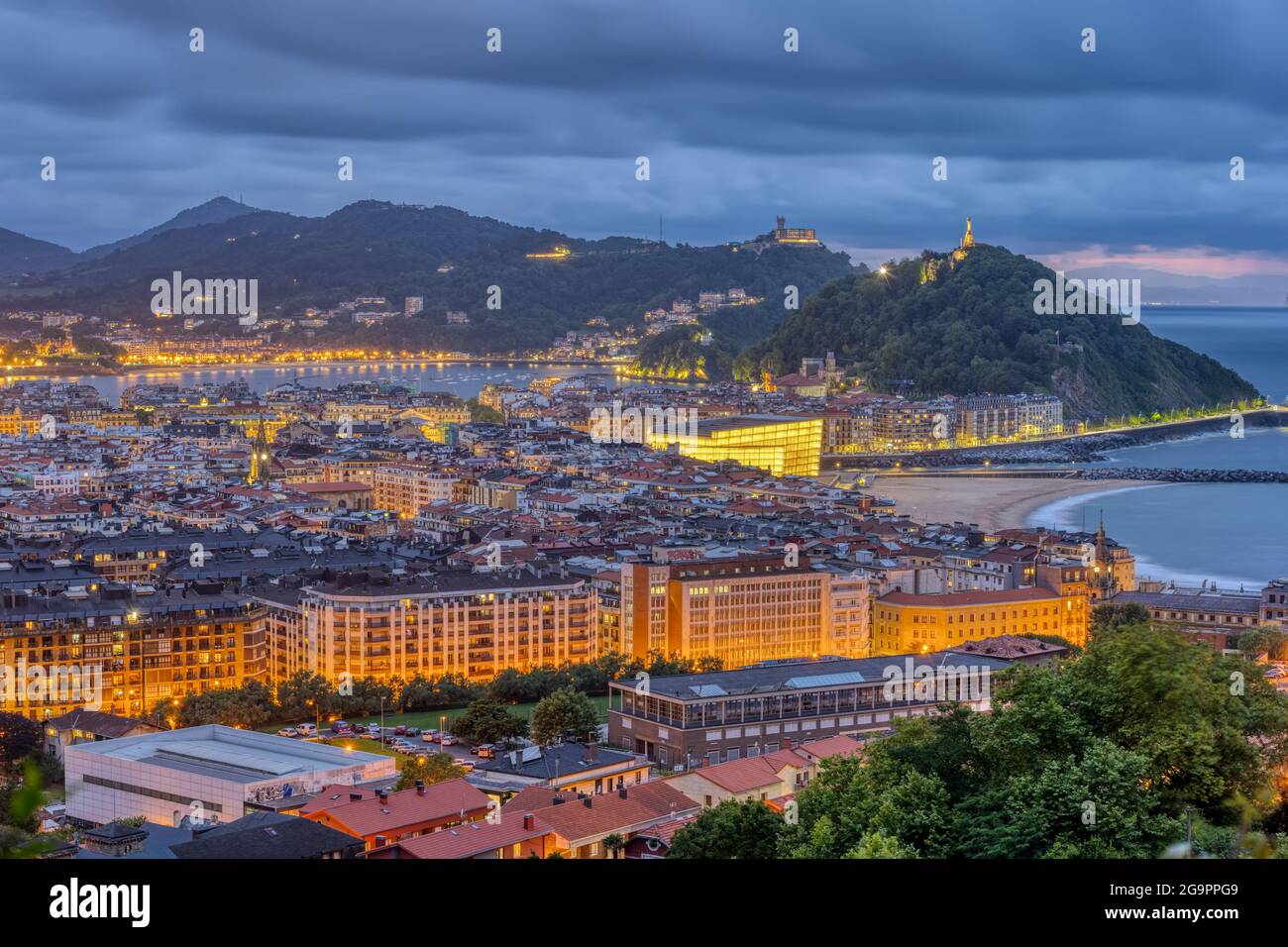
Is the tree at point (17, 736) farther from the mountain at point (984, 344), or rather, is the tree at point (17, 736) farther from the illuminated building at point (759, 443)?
the mountain at point (984, 344)

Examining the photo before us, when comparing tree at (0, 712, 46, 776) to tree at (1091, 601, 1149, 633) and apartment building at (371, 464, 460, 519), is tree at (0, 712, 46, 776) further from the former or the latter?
apartment building at (371, 464, 460, 519)

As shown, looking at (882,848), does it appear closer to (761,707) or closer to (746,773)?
(746,773)

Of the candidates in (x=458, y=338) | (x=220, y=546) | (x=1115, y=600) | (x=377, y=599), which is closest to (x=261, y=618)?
(x=377, y=599)

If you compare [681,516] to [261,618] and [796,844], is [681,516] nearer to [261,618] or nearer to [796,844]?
[261,618]

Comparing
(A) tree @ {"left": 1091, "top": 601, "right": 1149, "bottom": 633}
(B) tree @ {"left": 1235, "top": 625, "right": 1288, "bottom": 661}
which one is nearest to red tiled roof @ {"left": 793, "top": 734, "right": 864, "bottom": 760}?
(B) tree @ {"left": 1235, "top": 625, "right": 1288, "bottom": 661}

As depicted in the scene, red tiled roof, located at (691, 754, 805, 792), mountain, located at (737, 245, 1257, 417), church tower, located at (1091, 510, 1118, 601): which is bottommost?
red tiled roof, located at (691, 754, 805, 792)

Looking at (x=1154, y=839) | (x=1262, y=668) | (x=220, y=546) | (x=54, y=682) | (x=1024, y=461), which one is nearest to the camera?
(x=1154, y=839)
